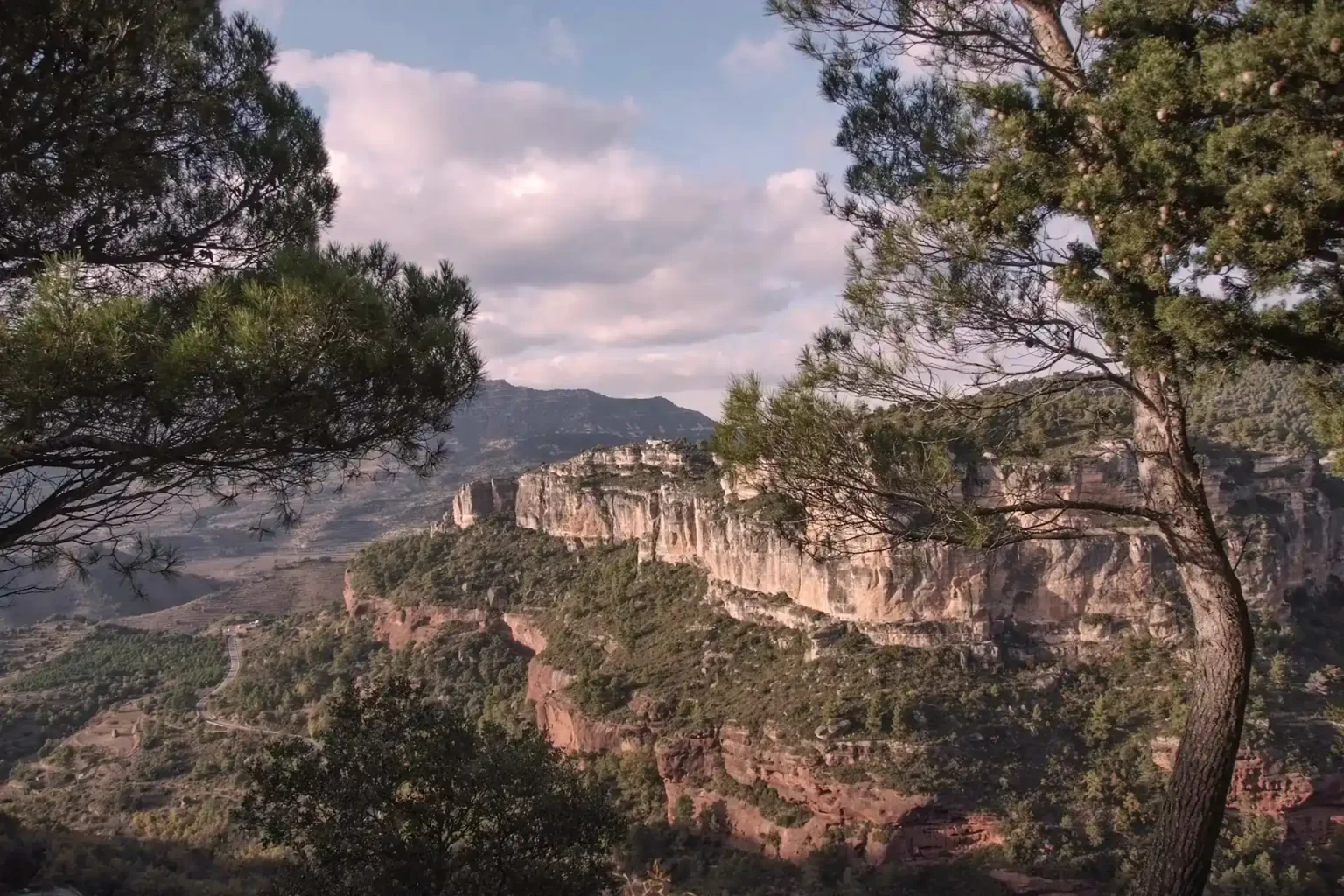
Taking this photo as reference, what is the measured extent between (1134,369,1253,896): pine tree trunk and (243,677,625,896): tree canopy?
4.68 metres

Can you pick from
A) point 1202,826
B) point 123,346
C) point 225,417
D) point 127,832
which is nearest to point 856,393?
point 1202,826

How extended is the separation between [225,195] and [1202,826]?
7764mm

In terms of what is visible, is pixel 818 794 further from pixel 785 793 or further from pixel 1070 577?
pixel 1070 577

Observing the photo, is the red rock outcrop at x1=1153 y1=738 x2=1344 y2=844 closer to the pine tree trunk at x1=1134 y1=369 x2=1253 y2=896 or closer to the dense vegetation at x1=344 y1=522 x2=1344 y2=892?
the dense vegetation at x1=344 y1=522 x2=1344 y2=892

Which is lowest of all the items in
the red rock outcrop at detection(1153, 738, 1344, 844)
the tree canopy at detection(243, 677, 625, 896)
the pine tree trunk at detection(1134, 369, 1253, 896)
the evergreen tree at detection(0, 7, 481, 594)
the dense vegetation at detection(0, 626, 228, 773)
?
the dense vegetation at detection(0, 626, 228, 773)

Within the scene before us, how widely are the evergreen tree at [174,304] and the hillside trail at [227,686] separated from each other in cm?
2585

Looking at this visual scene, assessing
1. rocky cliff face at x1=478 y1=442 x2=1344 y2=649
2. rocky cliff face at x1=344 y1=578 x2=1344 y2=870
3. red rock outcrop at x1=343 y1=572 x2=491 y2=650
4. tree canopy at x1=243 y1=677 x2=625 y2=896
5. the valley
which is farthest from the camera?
red rock outcrop at x1=343 y1=572 x2=491 y2=650

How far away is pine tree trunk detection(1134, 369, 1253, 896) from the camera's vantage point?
4227 mm

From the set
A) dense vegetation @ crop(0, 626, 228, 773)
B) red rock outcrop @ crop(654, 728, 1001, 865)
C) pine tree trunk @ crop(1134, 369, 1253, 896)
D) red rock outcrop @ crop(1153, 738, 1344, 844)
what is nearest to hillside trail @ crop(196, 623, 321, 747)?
dense vegetation @ crop(0, 626, 228, 773)

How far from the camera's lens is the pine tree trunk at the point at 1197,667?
423 centimetres

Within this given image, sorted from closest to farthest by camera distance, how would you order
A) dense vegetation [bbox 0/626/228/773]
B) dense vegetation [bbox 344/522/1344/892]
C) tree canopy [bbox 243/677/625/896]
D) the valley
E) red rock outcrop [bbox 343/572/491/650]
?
tree canopy [bbox 243/677/625/896] < the valley < dense vegetation [bbox 344/522/1344/892] < dense vegetation [bbox 0/626/228/773] < red rock outcrop [bbox 343/572/491/650]

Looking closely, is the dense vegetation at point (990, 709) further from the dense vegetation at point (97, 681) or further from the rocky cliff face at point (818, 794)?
the dense vegetation at point (97, 681)

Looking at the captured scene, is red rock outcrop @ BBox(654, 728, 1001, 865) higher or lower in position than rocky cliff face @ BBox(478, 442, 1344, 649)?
lower

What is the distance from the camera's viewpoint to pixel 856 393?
512cm
